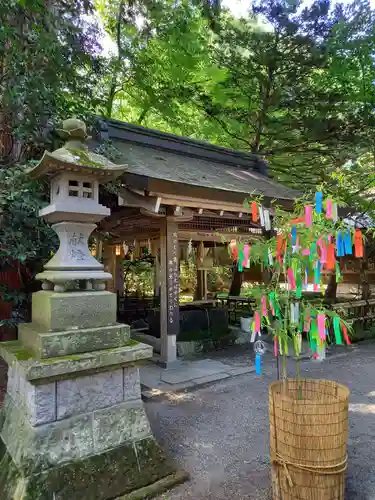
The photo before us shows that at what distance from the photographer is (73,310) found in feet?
9.93

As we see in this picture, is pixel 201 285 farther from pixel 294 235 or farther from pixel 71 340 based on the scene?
pixel 294 235

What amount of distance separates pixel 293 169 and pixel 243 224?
4918 millimetres

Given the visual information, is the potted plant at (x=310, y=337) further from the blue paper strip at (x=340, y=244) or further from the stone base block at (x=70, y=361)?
the stone base block at (x=70, y=361)

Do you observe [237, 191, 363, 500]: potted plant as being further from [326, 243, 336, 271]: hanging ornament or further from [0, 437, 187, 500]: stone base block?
[0, 437, 187, 500]: stone base block

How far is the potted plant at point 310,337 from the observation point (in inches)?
99.5

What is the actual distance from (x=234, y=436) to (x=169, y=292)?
10.1ft

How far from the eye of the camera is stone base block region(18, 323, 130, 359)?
2.82m

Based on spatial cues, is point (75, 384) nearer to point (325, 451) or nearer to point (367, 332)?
point (325, 451)

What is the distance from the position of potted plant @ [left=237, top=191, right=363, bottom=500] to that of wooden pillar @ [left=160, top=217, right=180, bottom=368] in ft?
12.5

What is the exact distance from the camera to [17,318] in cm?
465

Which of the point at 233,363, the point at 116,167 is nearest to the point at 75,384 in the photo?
the point at 116,167

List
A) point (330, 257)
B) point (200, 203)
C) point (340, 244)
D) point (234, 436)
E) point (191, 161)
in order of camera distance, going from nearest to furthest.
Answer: point (330, 257), point (340, 244), point (234, 436), point (200, 203), point (191, 161)

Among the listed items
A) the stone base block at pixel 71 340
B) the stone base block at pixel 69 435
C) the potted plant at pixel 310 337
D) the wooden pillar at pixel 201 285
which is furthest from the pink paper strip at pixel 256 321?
the wooden pillar at pixel 201 285

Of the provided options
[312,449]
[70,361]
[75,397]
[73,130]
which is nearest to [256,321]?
[312,449]
